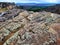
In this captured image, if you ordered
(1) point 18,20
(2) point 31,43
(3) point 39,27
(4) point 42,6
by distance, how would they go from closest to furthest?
(2) point 31,43, (3) point 39,27, (1) point 18,20, (4) point 42,6

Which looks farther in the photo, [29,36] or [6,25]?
[6,25]

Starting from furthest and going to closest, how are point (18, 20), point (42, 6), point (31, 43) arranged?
point (42, 6) < point (18, 20) < point (31, 43)

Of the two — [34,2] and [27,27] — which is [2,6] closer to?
[34,2]

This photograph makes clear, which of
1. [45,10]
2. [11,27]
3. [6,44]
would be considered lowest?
[6,44]

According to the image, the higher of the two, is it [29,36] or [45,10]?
[45,10]

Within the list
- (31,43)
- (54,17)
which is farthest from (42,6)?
(31,43)

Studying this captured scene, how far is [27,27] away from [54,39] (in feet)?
1.03

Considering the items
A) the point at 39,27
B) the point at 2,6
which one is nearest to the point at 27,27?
the point at 39,27

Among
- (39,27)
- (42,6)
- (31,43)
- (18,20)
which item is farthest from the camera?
(42,6)

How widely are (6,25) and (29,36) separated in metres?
0.33

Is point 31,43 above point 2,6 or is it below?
below

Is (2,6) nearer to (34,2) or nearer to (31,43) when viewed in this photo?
(34,2)

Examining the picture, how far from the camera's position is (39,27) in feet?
4.81

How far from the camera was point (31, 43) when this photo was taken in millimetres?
1307
